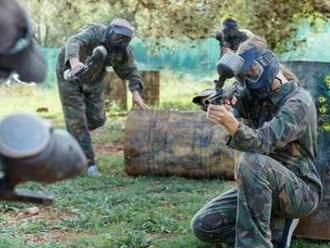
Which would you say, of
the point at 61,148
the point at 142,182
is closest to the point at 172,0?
the point at 142,182

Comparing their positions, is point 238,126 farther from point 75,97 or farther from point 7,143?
point 75,97

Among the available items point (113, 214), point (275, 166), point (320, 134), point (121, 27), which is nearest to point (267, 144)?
point (275, 166)

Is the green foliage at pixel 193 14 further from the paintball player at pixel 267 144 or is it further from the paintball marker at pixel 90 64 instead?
the paintball player at pixel 267 144

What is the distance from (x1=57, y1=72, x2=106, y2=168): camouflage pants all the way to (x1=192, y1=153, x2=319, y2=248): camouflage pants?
3265mm

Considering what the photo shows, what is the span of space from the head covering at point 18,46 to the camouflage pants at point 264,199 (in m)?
2.36

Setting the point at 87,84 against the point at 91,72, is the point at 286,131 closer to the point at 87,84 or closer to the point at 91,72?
the point at 91,72

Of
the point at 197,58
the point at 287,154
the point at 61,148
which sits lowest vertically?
the point at 197,58

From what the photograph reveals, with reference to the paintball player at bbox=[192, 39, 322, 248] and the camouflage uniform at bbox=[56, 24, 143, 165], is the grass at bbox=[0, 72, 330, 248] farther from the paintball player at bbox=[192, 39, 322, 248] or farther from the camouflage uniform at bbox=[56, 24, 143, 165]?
the paintball player at bbox=[192, 39, 322, 248]

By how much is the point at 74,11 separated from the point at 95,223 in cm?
621

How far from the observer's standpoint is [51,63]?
46.3ft

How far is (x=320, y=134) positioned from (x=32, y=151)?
129 inches

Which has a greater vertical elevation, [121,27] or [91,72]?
[121,27]

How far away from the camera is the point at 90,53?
6.95 meters

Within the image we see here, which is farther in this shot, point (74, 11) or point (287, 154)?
point (74, 11)
